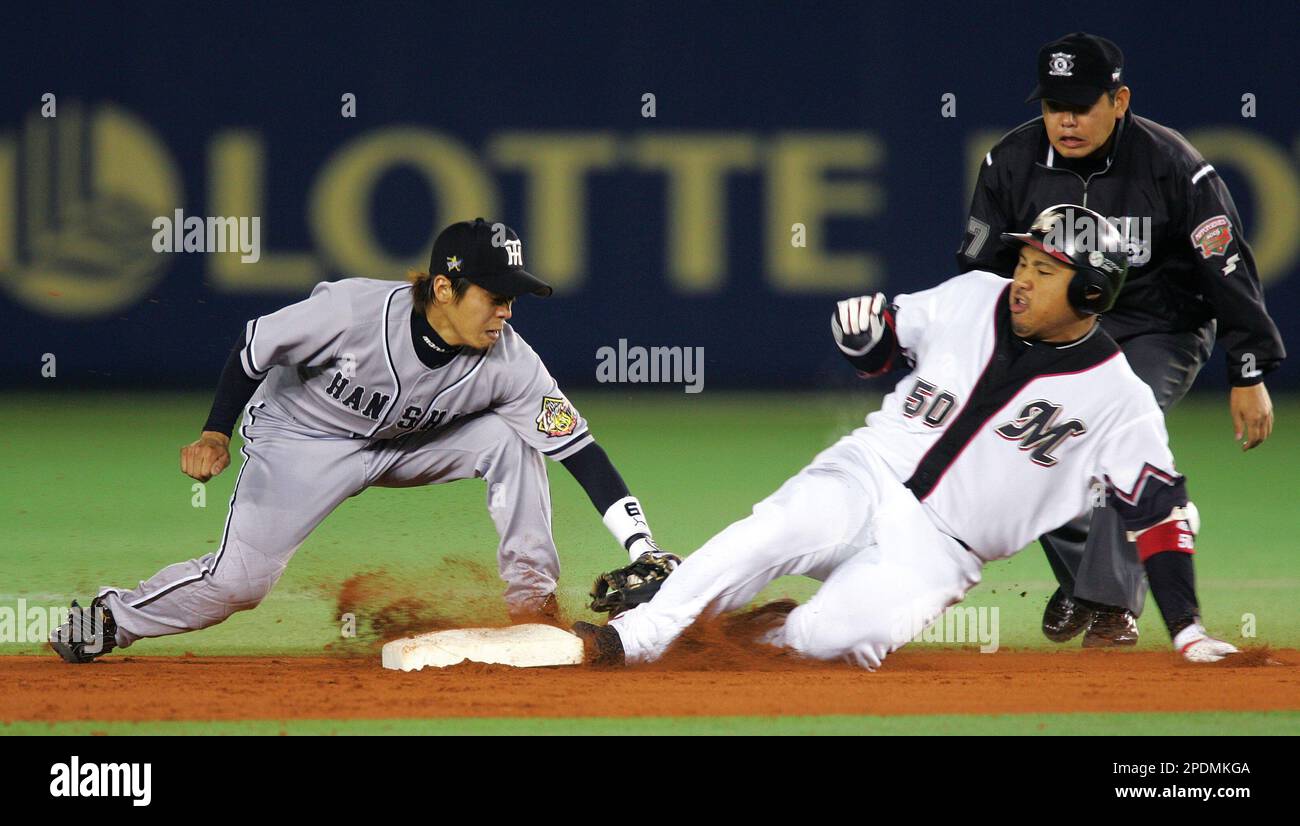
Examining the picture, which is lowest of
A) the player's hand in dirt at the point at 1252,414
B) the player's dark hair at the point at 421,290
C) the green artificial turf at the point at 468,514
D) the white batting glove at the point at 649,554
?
the green artificial turf at the point at 468,514

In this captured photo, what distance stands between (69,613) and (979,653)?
3032 mm

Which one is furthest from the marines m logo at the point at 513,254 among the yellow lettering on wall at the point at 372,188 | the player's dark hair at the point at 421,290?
the yellow lettering on wall at the point at 372,188

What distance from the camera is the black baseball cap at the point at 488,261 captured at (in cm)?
509

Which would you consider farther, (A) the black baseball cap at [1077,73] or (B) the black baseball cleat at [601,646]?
(A) the black baseball cap at [1077,73]

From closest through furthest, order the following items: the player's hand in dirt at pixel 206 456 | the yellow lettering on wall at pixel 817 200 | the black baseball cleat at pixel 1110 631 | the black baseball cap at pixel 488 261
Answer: the player's hand in dirt at pixel 206 456 → the black baseball cap at pixel 488 261 → the black baseball cleat at pixel 1110 631 → the yellow lettering on wall at pixel 817 200

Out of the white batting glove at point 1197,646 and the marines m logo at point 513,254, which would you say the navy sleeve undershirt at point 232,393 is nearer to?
the marines m logo at point 513,254

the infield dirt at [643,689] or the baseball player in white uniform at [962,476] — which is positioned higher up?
the baseball player in white uniform at [962,476]

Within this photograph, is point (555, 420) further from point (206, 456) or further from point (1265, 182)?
point (1265, 182)

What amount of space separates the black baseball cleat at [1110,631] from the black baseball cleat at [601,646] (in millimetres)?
1854

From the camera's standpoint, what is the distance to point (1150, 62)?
468 inches

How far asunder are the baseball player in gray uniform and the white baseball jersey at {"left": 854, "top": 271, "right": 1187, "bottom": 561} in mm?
925

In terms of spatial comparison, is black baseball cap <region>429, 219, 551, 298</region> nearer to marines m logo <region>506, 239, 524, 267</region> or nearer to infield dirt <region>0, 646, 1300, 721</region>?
marines m logo <region>506, 239, 524, 267</region>

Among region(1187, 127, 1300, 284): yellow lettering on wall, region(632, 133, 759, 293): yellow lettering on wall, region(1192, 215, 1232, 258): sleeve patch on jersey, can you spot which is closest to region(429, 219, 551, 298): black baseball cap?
region(1192, 215, 1232, 258): sleeve patch on jersey

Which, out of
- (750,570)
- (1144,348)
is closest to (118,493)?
(750,570)
